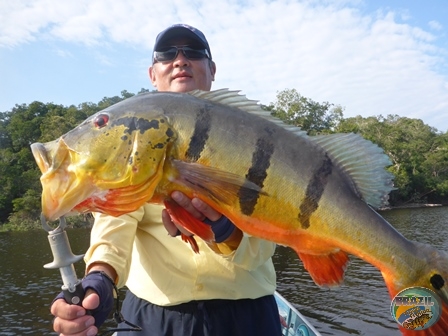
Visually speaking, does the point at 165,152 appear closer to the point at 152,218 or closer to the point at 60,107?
the point at 152,218

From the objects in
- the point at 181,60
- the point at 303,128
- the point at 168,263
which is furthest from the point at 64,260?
the point at 303,128

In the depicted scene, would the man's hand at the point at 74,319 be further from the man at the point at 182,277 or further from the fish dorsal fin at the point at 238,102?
the fish dorsal fin at the point at 238,102

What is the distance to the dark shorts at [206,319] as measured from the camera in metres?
2.82

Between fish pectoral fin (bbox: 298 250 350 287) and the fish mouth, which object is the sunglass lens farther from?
fish pectoral fin (bbox: 298 250 350 287)

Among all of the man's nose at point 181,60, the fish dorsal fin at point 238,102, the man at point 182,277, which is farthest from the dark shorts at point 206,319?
the man's nose at point 181,60

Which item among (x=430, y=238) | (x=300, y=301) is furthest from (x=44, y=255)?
(x=430, y=238)

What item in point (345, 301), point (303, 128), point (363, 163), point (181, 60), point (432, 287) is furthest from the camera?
point (303, 128)

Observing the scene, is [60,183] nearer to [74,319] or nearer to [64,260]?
[64,260]

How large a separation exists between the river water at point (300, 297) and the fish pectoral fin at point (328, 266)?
12.4 m

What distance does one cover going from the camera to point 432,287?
7.32ft

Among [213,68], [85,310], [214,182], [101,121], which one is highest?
[213,68]

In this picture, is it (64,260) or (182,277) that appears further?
(182,277)

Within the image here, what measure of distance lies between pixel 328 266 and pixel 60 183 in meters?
1.61

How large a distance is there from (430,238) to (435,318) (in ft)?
97.5
